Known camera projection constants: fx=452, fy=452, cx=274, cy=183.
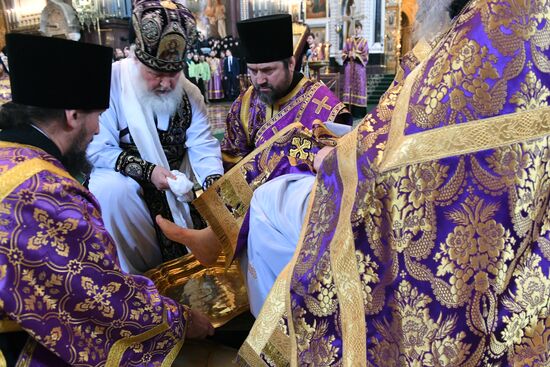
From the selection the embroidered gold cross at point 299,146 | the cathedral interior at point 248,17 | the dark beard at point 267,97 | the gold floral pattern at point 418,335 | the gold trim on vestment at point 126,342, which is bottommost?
the gold trim on vestment at point 126,342

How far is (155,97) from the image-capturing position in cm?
321

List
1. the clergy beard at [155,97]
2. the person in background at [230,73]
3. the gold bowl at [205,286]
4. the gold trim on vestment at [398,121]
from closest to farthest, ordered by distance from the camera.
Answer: the gold trim on vestment at [398,121], the gold bowl at [205,286], the clergy beard at [155,97], the person in background at [230,73]

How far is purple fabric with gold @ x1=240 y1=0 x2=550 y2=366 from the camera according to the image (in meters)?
1.31

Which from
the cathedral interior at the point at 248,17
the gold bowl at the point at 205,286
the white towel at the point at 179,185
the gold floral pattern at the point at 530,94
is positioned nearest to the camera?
the gold floral pattern at the point at 530,94

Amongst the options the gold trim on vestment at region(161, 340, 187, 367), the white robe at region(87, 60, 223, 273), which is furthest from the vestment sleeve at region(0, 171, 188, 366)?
the white robe at region(87, 60, 223, 273)

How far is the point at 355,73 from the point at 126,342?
13.5m

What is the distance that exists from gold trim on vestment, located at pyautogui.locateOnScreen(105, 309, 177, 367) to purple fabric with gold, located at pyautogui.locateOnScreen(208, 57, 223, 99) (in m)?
16.0

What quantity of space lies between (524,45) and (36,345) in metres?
1.85

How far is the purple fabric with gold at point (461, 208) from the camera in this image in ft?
4.29

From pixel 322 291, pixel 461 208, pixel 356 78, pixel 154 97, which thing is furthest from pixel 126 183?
pixel 356 78

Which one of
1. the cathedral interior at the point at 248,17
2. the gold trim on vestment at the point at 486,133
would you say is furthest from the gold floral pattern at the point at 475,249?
the cathedral interior at the point at 248,17

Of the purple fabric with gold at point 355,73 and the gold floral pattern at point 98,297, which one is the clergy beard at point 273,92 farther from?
the purple fabric with gold at point 355,73

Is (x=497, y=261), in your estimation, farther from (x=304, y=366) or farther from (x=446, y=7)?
(x=446, y=7)

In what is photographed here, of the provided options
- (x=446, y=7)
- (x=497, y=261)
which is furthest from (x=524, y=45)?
(x=497, y=261)
